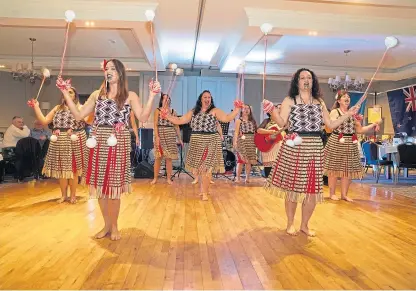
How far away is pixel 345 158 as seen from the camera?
16.9 ft

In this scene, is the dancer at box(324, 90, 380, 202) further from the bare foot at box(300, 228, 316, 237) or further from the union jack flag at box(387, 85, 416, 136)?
the union jack flag at box(387, 85, 416, 136)

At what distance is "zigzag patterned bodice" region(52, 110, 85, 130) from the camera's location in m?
4.57

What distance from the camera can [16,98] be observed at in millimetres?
11555

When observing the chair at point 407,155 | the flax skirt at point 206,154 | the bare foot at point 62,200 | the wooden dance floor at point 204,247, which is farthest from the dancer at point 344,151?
the bare foot at point 62,200

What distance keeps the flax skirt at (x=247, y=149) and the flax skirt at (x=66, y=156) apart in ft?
10.9

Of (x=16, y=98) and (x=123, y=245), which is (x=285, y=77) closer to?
(x=16, y=98)

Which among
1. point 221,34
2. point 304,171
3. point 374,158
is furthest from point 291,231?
point 374,158

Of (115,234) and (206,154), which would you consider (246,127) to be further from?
(115,234)

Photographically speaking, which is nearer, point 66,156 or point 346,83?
point 66,156

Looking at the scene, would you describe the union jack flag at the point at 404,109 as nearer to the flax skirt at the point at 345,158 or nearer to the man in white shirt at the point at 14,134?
the flax skirt at the point at 345,158

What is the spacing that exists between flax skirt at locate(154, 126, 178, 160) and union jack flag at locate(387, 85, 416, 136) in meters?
7.44

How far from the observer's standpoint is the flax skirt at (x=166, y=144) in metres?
6.73

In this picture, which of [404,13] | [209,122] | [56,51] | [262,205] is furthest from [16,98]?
[404,13]

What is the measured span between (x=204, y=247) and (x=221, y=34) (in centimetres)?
529
